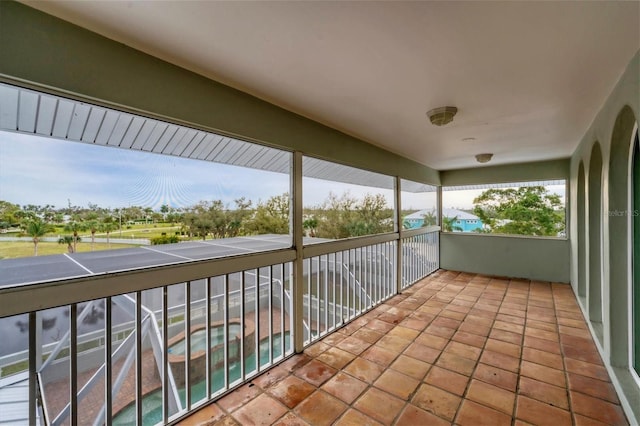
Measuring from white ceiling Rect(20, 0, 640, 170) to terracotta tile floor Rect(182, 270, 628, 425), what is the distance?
2274 millimetres

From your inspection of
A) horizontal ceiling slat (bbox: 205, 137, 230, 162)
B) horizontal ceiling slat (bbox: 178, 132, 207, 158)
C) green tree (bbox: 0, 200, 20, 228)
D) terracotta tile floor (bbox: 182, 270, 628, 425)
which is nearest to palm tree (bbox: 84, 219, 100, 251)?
green tree (bbox: 0, 200, 20, 228)

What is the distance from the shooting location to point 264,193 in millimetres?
2402

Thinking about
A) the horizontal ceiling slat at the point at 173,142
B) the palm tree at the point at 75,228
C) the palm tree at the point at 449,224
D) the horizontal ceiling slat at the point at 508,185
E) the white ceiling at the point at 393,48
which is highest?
the white ceiling at the point at 393,48

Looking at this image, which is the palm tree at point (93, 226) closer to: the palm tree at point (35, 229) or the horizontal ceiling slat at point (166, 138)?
the palm tree at point (35, 229)

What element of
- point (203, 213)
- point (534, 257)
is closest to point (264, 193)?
point (203, 213)

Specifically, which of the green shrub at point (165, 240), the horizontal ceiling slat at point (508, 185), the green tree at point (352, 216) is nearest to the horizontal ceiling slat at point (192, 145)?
the green shrub at point (165, 240)

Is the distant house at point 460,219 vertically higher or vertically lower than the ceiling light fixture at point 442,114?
lower

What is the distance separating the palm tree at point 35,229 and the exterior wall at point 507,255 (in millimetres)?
6238

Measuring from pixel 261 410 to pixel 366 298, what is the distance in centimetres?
219

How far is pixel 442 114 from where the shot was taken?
244cm

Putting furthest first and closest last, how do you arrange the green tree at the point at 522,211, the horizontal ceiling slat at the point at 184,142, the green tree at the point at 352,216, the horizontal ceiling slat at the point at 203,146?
1. the green tree at the point at 522,211
2. the green tree at the point at 352,216
3. the horizontal ceiling slat at the point at 203,146
4. the horizontal ceiling slat at the point at 184,142

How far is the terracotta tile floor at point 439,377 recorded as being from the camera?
1813 mm

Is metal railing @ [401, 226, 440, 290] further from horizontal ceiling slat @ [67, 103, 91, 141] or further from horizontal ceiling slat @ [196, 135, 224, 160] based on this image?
horizontal ceiling slat @ [67, 103, 91, 141]

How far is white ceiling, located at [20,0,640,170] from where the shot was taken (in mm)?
1252
